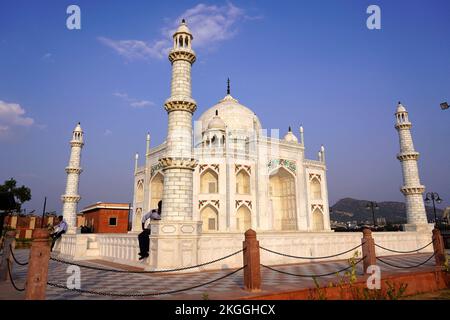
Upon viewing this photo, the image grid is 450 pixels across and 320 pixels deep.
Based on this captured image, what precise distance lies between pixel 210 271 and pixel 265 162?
1388 centimetres

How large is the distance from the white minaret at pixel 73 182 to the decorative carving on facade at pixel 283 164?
13.5 m

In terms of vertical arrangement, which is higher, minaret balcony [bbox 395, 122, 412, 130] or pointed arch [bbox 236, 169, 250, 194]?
minaret balcony [bbox 395, 122, 412, 130]

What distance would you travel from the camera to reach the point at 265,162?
929 inches

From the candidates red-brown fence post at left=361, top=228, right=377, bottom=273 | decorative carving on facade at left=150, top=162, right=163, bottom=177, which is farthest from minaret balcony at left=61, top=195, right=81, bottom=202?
red-brown fence post at left=361, top=228, right=377, bottom=273

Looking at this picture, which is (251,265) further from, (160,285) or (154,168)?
(154,168)

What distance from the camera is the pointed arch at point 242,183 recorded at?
24197mm

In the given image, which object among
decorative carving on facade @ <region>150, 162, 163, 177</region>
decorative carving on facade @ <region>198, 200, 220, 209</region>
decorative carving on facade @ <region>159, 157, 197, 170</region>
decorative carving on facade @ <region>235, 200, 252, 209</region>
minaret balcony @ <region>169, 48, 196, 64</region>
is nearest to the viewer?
decorative carving on facade @ <region>159, 157, 197, 170</region>

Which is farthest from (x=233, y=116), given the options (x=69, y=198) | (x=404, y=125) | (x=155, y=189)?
(x=69, y=198)

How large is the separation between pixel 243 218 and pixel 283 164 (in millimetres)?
5338

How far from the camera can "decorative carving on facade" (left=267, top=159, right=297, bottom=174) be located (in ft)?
78.7

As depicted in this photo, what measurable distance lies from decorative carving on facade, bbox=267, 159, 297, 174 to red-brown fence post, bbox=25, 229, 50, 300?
64.8 feet

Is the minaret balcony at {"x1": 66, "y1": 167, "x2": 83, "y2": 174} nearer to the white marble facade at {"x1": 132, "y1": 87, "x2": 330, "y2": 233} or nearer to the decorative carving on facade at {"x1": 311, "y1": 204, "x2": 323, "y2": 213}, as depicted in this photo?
the white marble facade at {"x1": 132, "y1": 87, "x2": 330, "y2": 233}

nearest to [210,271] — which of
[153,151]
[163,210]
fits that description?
[163,210]
